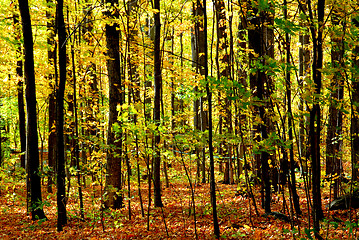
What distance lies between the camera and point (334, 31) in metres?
2.91

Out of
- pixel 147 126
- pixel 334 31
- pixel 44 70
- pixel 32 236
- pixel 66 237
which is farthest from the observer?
pixel 44 70

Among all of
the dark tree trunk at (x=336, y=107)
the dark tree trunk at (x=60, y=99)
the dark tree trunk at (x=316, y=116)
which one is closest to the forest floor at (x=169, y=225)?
the dark tree trunk at (x=60, y=99)

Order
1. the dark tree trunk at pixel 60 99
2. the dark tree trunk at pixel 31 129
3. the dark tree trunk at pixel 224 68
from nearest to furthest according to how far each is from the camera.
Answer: the dark tree trunk at pixel 60 99 → the dark tree trunk at pixel 224 68 → the dark tree trunk at pixel 31 129

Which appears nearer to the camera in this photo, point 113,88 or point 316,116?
point 316,116

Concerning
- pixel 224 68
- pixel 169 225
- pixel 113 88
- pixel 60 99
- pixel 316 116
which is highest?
pixel 224 68

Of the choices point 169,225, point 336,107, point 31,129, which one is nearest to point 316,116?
point 336,107

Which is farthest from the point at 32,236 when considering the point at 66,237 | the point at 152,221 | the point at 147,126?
the point at 147,126

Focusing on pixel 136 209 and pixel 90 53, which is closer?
pixel 90 53

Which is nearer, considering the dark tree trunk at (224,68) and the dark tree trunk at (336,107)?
the dark tree trunk at (336,107)

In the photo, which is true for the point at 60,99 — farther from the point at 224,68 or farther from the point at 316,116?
the point at 224,68

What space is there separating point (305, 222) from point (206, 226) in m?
2.40

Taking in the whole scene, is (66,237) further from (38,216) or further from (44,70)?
(44,70)

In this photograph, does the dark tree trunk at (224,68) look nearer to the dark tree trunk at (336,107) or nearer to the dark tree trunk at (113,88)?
the dark tree trunk at (336,107)

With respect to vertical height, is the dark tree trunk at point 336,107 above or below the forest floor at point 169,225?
above
